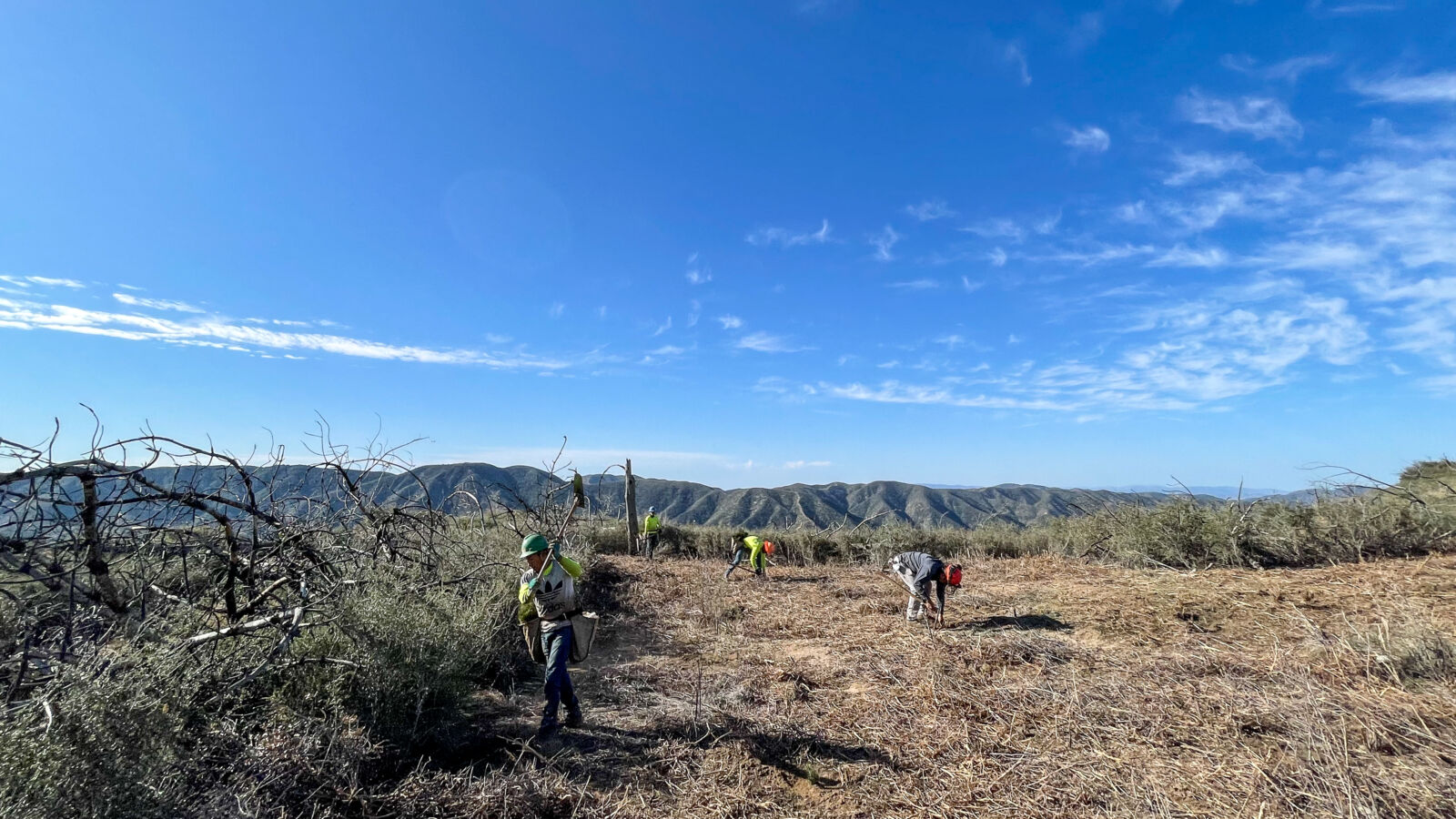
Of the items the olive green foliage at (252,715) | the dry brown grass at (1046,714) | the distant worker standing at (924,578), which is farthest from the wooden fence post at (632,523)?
the olive green foliage at (252,715)

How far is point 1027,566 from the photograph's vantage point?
11.6m

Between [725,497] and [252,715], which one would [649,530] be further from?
[725,497]

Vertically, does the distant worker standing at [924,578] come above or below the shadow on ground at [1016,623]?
above

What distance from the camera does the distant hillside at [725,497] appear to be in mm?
5680

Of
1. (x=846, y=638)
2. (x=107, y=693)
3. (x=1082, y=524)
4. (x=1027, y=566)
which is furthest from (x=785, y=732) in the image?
Result: (x=1082, y=524)

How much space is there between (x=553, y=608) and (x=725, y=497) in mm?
62977

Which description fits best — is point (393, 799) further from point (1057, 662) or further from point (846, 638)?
point (1057, 662)

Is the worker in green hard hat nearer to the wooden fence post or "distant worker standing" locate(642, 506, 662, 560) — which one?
"distant worker standing" locate(642, 506, 662, 560)

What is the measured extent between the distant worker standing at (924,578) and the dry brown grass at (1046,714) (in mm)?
345

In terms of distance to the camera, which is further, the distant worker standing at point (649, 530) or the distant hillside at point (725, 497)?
the distant worker standing at point (649, 530)

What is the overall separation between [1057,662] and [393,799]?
575 cm

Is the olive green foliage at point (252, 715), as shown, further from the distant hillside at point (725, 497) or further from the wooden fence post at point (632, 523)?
the wooden fence post at point (632, 523)

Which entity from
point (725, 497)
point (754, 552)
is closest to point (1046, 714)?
point (754, 552)

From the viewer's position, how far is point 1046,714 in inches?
178
